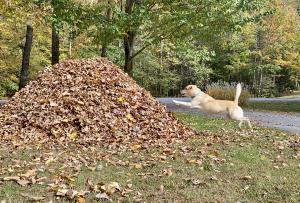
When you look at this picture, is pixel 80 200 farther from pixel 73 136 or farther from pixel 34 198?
pixel 73 136

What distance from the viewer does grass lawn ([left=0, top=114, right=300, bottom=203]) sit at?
18.0ft

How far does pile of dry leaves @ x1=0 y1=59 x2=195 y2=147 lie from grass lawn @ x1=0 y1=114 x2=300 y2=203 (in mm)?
987

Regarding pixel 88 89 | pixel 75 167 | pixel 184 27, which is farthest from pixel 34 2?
pixel 75 167

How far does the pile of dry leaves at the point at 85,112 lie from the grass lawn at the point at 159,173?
987mm

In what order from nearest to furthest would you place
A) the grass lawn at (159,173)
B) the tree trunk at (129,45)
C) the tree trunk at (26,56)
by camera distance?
the grass lawn at (159,173), the tree trunk at (129,45), the tree trunk at (26,56)

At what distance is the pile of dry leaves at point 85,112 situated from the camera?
947 centimetres

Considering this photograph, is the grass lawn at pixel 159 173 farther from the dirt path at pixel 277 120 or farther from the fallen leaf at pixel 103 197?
the dirt path at pixel 277 120

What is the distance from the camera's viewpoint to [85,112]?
10078mm

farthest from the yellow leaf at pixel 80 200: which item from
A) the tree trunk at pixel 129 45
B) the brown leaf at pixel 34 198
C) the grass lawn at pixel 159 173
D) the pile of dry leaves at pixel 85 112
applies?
the tree trunk at pixel 129 45

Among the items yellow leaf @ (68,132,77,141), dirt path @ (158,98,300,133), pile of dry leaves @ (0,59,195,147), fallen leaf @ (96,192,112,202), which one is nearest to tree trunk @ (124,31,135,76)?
dirt path @ (158,98,300,133)

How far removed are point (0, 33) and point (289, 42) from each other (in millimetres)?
21596

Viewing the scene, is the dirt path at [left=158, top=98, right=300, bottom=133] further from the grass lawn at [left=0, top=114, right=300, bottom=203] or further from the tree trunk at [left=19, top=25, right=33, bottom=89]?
the tree trunk at [left=19, top=25, right=33, bottom=89]

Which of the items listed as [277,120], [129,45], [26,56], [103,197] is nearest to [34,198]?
[103,197]

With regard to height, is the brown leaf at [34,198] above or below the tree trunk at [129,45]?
below
